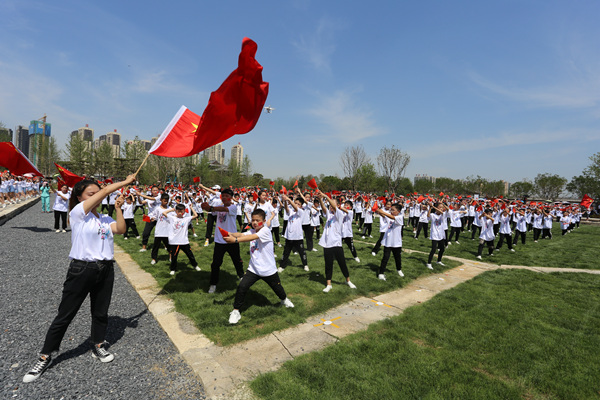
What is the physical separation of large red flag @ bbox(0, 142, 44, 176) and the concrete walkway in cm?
387

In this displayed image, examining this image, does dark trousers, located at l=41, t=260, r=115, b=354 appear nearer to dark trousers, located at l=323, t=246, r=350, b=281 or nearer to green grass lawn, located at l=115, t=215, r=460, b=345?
green grass lawn, located at l=115, t=215, r=460, b=345

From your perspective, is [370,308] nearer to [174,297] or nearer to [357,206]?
[174,297]

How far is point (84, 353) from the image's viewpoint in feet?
12.6

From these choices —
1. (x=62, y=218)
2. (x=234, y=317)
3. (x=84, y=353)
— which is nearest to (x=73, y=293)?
(x=84, y=353)

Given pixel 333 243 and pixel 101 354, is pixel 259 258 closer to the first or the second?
pixel 333 243

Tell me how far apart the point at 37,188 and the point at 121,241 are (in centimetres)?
3060

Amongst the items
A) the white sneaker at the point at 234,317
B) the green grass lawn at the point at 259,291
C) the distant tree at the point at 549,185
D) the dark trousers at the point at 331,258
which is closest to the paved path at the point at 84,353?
the green grass lawn at the point at 259,291

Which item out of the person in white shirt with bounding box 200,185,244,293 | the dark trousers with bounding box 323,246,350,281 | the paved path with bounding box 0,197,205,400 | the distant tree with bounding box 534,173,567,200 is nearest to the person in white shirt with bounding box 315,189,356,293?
the dark trousers with bounding box 323,246,350,281

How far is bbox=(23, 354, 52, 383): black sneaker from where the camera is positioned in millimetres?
3248

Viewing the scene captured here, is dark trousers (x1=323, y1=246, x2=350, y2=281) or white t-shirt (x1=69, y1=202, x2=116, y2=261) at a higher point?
white t-shirt (x1=69, y1=202, x2=116, y2=261)

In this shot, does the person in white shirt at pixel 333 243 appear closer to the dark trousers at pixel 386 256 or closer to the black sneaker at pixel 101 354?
the dark trousers at pixel 386 256

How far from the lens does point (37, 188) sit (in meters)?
32.3

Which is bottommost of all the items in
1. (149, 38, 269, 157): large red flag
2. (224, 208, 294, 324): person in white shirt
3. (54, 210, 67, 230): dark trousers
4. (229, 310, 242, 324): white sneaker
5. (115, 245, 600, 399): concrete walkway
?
(115, 245, 600, 399): concrete walkway

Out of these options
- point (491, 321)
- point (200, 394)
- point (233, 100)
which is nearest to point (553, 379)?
point (491, 321)
